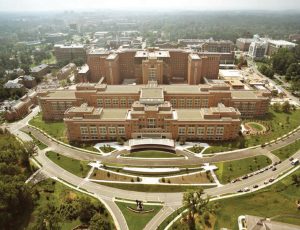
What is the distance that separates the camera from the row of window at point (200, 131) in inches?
4528

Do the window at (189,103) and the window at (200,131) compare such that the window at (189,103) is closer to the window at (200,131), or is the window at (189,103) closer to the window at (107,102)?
the window at (200,131)

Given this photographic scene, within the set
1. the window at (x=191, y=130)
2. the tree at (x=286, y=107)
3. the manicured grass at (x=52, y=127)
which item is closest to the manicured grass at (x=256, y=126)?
the tree at (x=286, y=107)

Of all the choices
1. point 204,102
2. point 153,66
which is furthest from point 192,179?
point 153,66

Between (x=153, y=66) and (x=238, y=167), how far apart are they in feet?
304

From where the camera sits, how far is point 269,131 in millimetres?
123875

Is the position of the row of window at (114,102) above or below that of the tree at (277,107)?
above

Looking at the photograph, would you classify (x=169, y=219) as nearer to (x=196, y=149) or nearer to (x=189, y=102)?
(x=196, y=149)

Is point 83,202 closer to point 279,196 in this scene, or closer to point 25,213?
point 25,213

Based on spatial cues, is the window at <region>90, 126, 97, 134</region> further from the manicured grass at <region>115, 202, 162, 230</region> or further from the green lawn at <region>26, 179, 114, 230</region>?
the manicured grass at <region>115, 202, 162, 230</region>

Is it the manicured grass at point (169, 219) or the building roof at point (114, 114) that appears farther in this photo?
the building roof at point (114, 114)

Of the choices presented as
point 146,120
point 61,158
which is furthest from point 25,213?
point 146,120

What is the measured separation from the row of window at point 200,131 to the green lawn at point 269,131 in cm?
542

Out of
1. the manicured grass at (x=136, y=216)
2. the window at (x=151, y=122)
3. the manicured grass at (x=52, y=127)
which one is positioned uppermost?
the window at (x=151, y=122)

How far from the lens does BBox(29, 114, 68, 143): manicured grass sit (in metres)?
124
